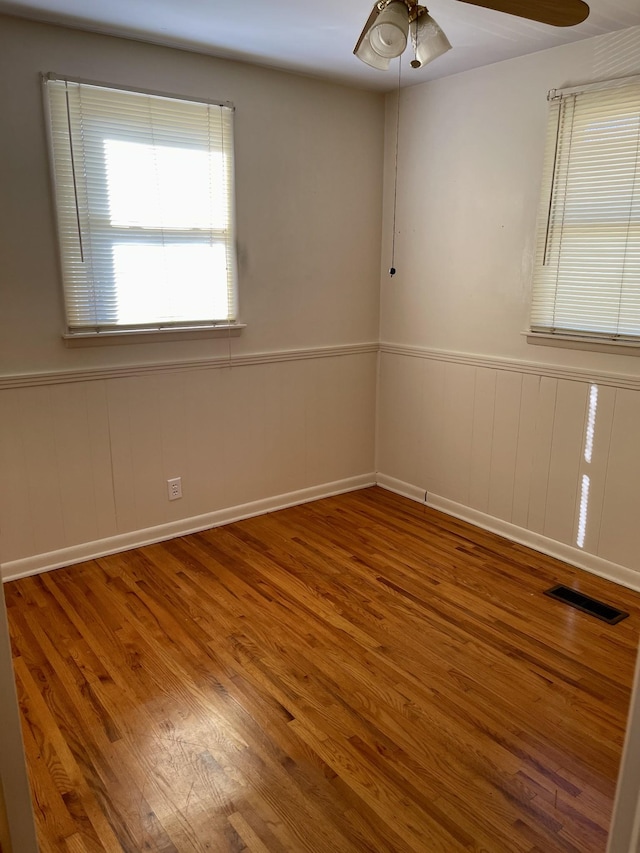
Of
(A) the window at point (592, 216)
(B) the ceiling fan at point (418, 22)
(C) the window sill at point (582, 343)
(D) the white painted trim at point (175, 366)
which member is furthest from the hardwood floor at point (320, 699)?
(B) the ceiling fan at point (418, 22)

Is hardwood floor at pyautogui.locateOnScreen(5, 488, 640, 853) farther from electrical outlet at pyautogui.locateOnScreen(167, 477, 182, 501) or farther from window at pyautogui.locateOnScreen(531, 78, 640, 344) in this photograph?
window at pyautogui.locateOnScreen(531, 78, 640, 344)

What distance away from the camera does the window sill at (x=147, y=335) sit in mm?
3045

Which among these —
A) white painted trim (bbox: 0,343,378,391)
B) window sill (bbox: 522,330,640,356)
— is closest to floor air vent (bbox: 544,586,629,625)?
window sill (bbox: 522,330,640,356)

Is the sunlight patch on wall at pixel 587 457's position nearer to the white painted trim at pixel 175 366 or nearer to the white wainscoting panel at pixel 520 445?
the white wainscoting panel at pixel 520 445

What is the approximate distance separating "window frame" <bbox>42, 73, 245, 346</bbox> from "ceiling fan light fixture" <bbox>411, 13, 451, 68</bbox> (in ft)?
4.99

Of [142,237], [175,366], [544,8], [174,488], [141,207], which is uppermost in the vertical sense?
[544,8]

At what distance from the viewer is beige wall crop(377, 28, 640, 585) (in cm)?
299

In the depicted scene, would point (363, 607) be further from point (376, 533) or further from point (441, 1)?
point (441, 1)

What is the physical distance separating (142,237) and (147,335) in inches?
19.3

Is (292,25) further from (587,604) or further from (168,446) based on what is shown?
(587,604)

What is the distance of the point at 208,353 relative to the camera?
3.49 meters

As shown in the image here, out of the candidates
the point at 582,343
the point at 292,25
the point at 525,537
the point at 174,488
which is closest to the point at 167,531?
the point at 174,488

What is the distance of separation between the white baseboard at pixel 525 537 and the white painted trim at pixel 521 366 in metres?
0.87

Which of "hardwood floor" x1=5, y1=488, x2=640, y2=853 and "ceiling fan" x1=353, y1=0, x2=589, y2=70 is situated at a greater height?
Answer: "ceiling fan" x1=353, y1=0, x2=589, y2=70
